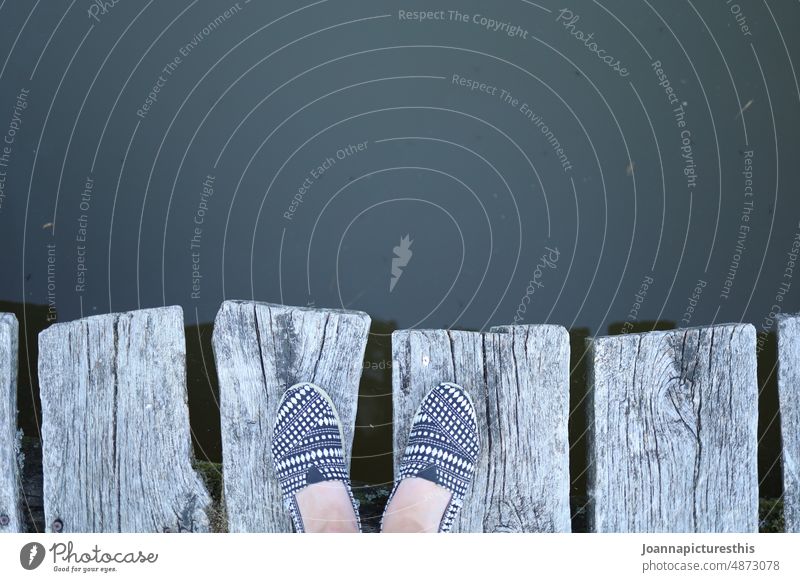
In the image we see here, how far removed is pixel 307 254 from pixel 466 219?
35 centimetres

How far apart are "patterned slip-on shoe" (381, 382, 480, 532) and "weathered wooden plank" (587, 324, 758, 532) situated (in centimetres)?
22

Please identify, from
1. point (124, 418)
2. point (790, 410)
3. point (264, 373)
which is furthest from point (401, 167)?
point (790, 410)

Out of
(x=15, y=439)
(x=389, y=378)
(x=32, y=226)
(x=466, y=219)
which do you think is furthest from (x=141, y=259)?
(x=466, y=219)

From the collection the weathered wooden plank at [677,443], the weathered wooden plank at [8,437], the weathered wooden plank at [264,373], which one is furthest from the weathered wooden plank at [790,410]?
the weathered wooden plank at [8,437]

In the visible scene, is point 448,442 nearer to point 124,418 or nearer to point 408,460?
point 408,460

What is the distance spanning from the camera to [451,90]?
160cm

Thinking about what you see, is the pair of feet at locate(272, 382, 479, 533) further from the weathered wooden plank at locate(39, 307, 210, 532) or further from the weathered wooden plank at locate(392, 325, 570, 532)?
the weathered wooden plank at locate(39, 307, 210, 532)

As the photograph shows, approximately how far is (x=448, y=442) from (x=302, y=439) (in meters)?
0.25

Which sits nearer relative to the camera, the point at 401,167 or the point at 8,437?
the point at 8,437

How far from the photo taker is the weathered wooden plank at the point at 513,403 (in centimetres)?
125

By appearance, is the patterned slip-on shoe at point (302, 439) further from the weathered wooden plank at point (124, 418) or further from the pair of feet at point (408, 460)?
the weathered wooden plank at point (124, 418)

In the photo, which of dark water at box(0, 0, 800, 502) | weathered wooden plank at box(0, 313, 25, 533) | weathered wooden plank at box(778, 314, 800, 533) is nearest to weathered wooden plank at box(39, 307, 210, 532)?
weathered wooden plank at box(0, 313, 25, 533)

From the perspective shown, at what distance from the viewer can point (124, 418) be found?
1268 mm

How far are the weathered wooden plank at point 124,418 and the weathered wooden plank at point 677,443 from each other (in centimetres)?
70
